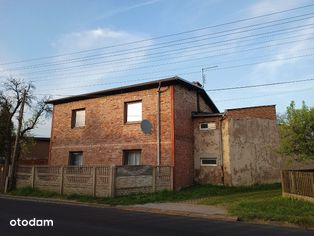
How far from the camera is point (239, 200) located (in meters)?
14.9

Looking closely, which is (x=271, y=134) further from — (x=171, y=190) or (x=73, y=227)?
→ (x=73, y=227)

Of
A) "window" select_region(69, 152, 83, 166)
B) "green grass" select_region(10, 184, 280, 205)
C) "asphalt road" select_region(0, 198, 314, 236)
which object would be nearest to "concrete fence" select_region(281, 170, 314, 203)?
"green grass" select_region(10, 184, 280, 205)

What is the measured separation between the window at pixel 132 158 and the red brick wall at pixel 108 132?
1.35 feet

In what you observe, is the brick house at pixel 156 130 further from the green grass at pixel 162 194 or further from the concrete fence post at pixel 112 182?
the concrete fence post at pixel 112 182

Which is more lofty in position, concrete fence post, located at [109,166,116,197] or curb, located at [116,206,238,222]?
concrete fence post, located at [109,166,116,197]

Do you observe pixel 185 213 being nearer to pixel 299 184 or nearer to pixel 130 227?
pixel 130 227

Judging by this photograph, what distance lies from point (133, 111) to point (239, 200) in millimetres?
9729

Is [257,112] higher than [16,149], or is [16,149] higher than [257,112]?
[257,112]

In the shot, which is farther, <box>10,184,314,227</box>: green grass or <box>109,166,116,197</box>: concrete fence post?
<box>109,166,116,197</box>: concrete fence post

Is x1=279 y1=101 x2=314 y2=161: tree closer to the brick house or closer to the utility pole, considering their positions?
the brick house

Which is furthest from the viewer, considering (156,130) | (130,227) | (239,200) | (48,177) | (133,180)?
(156,130)

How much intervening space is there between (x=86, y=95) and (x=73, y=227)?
52.3 feet

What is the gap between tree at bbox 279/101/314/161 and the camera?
14344mm

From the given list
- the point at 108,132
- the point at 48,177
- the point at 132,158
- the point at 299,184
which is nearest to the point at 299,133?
the point at 299,184
